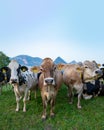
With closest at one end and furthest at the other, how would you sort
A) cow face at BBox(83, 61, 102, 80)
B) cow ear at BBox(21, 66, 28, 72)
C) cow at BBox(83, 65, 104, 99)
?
cow ear at BBox(21, 66, 28, 72) < cow face at BBox(83, 61, 102, 80) < cow at BBox(83, 65, 104, 99)

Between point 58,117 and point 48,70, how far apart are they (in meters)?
1.86

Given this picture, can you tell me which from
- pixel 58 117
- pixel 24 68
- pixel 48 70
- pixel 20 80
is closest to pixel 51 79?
pixel 48 70

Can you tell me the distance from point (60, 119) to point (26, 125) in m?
1.30

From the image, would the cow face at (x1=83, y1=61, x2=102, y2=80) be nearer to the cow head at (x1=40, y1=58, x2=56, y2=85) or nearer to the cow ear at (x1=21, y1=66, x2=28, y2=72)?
the cow head at (x1=40, y1=58, x2=56, y2=85)

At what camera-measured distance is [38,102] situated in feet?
45.5

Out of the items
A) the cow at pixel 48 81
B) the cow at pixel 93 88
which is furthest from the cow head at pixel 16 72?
the cow at pixel 93 88

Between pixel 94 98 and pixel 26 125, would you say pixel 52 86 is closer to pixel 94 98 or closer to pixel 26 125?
pixel 26 125

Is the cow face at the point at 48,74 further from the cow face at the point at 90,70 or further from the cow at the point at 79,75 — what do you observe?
the cow face at the point at 90,70

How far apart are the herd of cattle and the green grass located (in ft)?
1.18

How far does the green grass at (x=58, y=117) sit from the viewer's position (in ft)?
35.6

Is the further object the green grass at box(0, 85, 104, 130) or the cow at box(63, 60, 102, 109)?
the cow at box(63, 60, 102, 109)

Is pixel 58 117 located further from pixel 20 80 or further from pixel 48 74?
pixel 20 80

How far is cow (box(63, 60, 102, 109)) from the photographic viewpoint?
523 inches

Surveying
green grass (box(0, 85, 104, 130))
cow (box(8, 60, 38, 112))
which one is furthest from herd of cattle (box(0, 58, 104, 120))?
green grass (box(0, 85, 104, 130))
